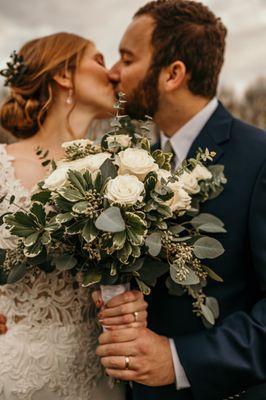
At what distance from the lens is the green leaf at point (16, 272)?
7.91 feet

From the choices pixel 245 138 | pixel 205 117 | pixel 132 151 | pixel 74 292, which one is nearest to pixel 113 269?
pixel 132 151

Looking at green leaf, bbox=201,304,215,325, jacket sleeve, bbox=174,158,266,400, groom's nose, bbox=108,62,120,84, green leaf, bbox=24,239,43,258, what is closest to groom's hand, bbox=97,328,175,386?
jacket sleeve, bbox=174,158,266,400

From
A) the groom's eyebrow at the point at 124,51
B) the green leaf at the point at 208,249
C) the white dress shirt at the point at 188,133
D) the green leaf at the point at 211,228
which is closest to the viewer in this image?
the green leaf at the point at 208,249

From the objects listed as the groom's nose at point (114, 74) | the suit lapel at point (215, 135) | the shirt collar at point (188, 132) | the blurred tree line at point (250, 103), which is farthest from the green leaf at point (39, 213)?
the blurred tree line at point (250, 103)

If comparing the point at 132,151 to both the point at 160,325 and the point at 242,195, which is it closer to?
the point at 242,195

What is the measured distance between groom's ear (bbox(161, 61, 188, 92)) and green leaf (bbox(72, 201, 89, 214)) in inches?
58.8

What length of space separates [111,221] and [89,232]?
0.12m

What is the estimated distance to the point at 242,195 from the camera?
8.88 ft

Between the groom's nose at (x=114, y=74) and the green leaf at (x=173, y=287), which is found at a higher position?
the groom's nose at (x=114, y=74)

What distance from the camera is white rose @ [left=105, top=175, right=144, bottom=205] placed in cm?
206

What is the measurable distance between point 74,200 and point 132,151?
0.36 m

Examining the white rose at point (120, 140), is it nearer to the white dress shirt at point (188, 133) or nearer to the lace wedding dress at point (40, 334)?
the lace wedding dress at point (40, 334)

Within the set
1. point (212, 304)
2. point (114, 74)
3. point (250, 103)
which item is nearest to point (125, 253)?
point (212, 304)

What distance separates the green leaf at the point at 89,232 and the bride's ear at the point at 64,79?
1475 mm
